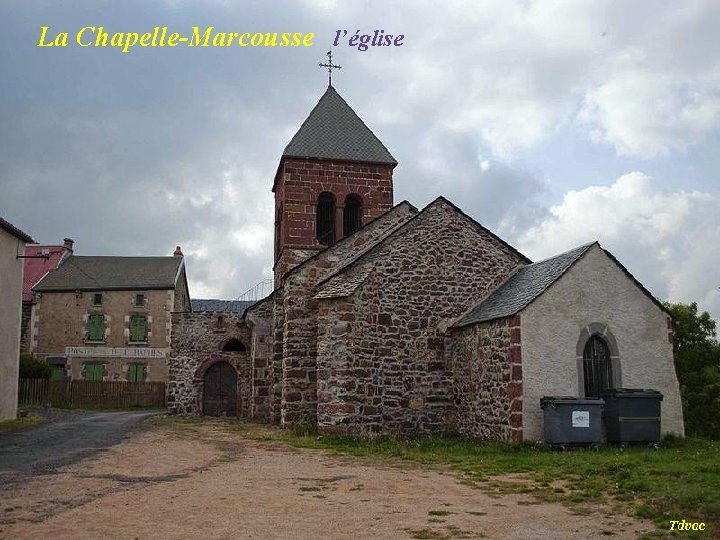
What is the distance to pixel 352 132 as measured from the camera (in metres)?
24.2

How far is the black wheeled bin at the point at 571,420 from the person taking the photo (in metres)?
12.5

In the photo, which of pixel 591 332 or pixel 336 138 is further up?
pixel 336 138

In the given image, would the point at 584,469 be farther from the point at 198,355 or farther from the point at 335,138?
the point at 198,355

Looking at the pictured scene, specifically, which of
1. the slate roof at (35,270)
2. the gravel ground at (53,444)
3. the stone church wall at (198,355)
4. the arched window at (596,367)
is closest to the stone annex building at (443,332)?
the arched window at (596,367)

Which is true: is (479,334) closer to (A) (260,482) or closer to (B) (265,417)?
(A) (260,482)

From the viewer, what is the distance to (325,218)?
2334 cm

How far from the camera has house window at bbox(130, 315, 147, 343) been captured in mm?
36812

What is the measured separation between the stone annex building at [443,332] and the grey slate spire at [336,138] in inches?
87.6

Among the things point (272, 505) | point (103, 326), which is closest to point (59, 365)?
point (103, 326)

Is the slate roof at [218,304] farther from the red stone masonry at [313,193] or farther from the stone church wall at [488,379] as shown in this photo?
the stone church wall at [488,379]

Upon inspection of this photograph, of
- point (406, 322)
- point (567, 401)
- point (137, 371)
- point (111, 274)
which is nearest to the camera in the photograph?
point (567, 401)

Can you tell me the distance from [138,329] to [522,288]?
1076 inches

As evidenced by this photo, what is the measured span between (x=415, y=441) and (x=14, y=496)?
841 cm

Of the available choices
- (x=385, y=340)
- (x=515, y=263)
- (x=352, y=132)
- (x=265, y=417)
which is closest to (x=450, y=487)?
(x=385, y=340)
